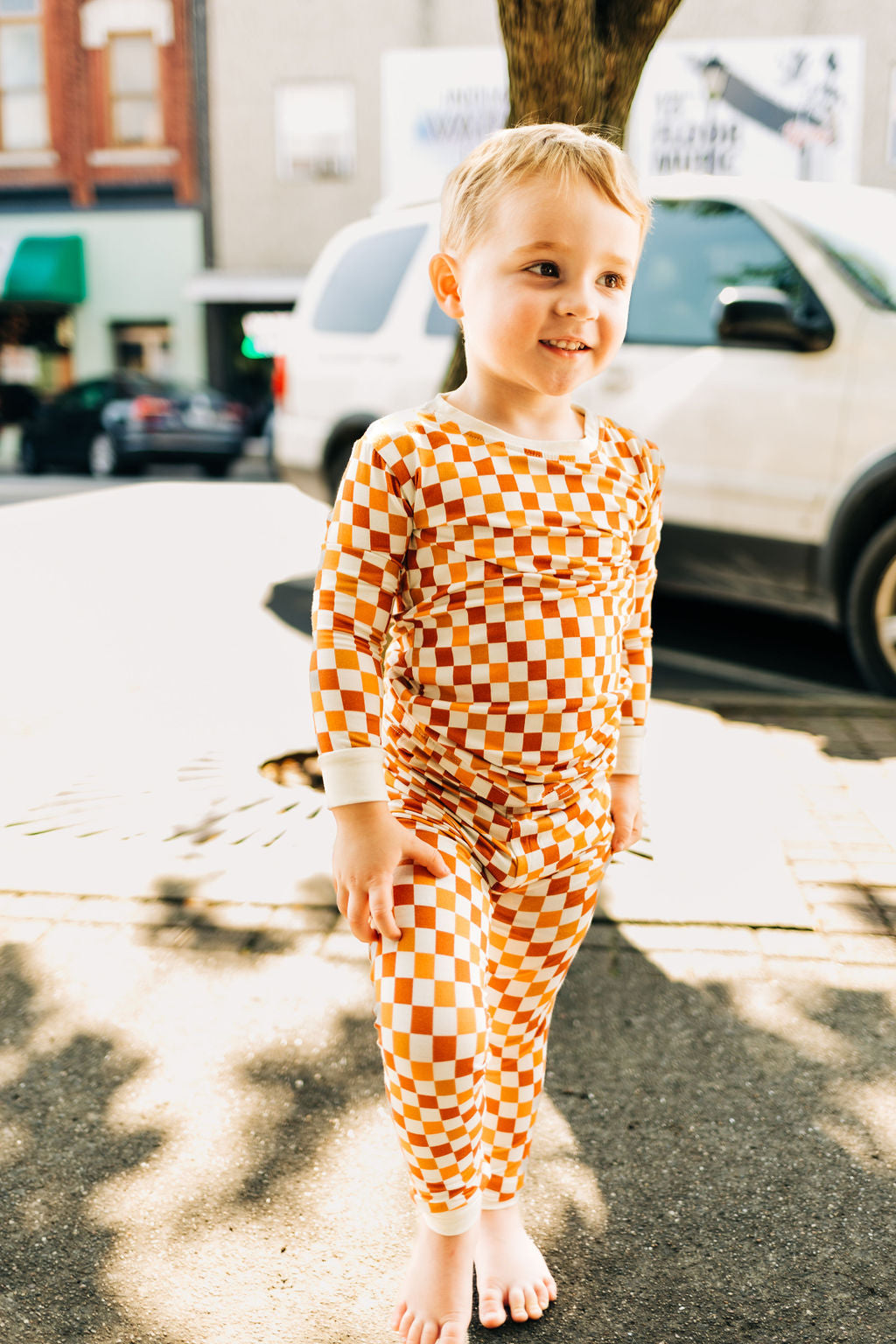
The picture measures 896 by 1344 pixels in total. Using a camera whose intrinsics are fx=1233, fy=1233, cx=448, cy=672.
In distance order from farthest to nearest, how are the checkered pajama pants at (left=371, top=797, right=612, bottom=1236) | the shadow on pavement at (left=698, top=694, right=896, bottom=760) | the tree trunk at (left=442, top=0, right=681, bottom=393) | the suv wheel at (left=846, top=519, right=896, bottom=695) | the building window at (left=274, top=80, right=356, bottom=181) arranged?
the building window at (left=274, top=80, right=356, bottom=181)
the suv wheel at (left=846, top=519, right=896, bottom=695)
the shadow on pavement at (left=698, top=694, right=896, bottom=760)
the tree trunk at (left=442, top=0, right=681, bottom=393)
the checkered pajama pants at (left=371, top=797, right=612, bottom=1236)

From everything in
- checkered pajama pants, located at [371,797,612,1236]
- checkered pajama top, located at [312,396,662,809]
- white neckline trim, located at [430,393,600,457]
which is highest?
white neckline trim, located at [430,393,600,457]

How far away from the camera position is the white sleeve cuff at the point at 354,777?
1.52m

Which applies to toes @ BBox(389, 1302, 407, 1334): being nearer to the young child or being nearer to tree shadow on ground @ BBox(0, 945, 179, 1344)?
the young child

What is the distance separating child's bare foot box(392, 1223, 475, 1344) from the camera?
161cm

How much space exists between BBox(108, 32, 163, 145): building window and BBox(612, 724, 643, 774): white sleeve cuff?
912 inches

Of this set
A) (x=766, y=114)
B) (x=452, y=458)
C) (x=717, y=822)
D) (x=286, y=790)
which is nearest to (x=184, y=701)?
(x=286, y=790)

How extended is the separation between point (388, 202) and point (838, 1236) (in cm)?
592

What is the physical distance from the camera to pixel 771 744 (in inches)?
169

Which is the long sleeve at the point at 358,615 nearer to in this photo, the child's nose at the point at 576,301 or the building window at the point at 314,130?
the child's nose at the point at 576,301

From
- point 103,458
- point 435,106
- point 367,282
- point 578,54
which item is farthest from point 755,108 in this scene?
point 578,54

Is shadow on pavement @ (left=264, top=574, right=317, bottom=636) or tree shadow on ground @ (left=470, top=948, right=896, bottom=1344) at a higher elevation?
tree shadow on ground @ (left=470, top=948, right=896, bottom=1344)

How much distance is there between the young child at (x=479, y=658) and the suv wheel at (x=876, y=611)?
3.12 metres

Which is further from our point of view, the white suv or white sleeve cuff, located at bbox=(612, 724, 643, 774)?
the white suv

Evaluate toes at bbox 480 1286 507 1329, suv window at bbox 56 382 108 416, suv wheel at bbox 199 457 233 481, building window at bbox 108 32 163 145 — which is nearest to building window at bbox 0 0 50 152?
building window at bbox 108 32 163 145
